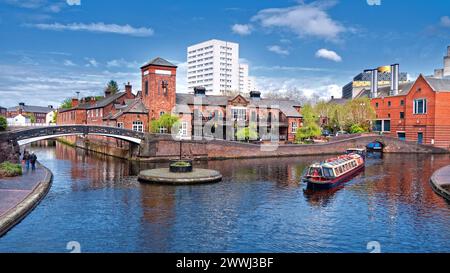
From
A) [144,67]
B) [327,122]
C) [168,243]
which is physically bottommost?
[168,243]

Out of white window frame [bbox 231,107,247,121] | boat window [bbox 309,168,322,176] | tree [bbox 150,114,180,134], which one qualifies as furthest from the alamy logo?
white window frame [bbox 231,107,247,121]

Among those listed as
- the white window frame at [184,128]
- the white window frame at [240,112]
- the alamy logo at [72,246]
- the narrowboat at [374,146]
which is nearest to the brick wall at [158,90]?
the white window frame at [184,128]

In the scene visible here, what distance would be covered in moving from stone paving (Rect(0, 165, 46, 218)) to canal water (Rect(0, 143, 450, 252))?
1.30 metres

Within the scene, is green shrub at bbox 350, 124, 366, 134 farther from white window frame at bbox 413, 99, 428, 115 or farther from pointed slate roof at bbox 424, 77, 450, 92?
pointed slate roof at bbox 424, 77, 450, 92

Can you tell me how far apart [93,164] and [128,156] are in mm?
6449

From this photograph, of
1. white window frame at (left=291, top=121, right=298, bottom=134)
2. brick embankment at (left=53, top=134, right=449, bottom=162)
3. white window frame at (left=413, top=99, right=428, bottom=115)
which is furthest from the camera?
white window frame at (left=291, top=121, right=298, bottom=134)

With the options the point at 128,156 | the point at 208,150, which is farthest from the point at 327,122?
the point at 128,156

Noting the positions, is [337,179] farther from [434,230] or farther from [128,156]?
[128,156]

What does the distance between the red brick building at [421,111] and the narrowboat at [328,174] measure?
40.2 metres

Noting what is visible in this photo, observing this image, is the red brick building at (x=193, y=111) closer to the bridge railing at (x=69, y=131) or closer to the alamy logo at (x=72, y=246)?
the bridge railing at (x=69, y=131)

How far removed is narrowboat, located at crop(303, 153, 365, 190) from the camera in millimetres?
32912

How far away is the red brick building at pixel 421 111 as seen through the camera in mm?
72000

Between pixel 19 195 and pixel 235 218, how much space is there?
14.1 meters

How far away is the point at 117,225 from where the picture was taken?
2156 centimetres
